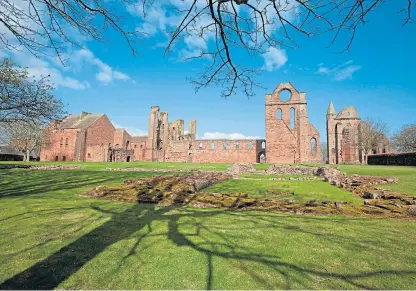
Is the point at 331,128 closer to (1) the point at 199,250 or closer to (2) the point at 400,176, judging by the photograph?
(2) the point at 400,176

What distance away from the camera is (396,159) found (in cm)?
3080

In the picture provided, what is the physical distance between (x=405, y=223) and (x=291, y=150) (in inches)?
1299

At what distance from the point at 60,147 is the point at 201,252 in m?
56.6

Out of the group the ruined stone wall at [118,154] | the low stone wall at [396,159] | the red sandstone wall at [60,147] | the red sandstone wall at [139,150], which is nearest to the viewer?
the low stone wall at [396,159]

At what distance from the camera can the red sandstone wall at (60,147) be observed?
4903cm

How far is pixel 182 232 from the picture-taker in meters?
3.85

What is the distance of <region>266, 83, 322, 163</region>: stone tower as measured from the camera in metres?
35.9

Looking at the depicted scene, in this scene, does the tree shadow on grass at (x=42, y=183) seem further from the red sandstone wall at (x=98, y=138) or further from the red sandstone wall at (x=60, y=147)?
the red sandstone wall at (x=60, y=147)

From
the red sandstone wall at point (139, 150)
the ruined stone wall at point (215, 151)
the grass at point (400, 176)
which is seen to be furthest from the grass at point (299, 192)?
the red sandstone wall at point (139, 150)

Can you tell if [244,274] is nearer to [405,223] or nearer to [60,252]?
[60,252]

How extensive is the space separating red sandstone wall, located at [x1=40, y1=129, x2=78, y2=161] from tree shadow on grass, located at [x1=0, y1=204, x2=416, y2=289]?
50893mm

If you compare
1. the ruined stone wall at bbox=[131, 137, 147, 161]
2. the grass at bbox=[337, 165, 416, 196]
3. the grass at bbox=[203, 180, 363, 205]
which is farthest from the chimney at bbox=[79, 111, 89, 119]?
the grass at bbox=[337, 165, 416, 196]

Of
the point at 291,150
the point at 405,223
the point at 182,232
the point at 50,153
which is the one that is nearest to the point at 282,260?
the point at 182,232

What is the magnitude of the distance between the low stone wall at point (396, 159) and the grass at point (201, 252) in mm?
30506
